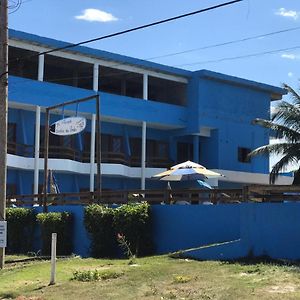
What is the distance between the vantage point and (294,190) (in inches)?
555

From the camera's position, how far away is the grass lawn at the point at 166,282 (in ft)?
33.7

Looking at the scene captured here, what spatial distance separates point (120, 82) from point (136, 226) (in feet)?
75.7

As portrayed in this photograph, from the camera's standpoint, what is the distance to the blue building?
32.4m

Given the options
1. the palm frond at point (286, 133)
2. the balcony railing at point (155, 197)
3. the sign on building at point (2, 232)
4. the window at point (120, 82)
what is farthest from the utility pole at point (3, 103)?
the window at point (120, 82)

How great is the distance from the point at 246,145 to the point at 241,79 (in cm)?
464

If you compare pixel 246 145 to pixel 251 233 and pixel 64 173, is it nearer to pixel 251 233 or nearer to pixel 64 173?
pixel 64 173

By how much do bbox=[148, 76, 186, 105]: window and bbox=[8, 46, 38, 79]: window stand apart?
745 centimetres

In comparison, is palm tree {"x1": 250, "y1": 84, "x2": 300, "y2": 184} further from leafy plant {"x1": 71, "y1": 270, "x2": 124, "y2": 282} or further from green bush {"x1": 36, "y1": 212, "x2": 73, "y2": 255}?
leafy plant {"x1": 71, "y1": 270, "x2": 124, "y2": 282}

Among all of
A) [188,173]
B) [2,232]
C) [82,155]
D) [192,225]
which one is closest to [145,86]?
[82,155]

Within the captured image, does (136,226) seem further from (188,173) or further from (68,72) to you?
(68,72)

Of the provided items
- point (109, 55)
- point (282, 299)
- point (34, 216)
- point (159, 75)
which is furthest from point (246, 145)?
point (282, 299)

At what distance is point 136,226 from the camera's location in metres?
17.4

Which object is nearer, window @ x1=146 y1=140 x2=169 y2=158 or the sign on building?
the sign on building

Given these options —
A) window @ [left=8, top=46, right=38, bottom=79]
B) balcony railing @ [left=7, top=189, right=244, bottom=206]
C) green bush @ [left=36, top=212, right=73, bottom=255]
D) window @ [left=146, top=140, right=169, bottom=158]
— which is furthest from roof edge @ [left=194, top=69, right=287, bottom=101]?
green bush @ [left=36, top=212, right=73, bottom=255]
